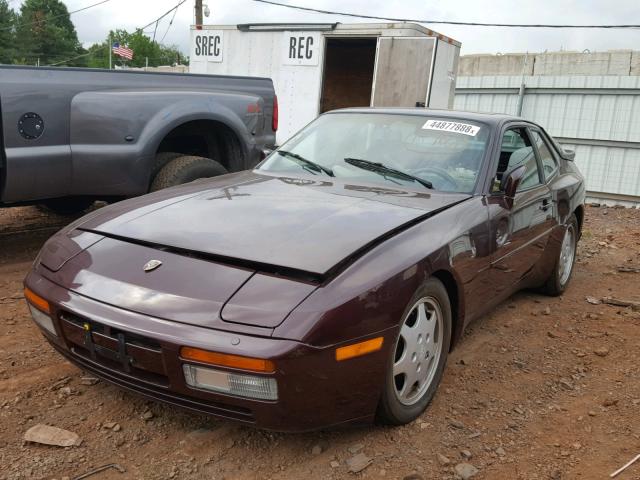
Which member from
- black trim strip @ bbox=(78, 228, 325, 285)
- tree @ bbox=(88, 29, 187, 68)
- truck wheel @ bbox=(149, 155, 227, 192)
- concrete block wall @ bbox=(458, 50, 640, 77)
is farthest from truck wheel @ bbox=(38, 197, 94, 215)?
tree @ bbox=(88, 29, 187, 68)

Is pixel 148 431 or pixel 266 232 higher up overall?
pixel 266 232

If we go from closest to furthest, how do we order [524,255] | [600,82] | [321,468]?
[321,468] < [524,255] < [600,82]

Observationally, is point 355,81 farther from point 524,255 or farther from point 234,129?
point 524,255

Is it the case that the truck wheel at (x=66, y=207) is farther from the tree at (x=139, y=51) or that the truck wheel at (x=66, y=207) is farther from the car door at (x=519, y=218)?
the tree at (x=139, y=51)

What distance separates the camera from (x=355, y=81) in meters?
13.0

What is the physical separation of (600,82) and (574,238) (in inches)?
369

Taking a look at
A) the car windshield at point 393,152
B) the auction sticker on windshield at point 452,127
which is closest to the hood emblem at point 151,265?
the car windshield at point 393,152

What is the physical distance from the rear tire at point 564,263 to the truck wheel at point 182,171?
2.82 m

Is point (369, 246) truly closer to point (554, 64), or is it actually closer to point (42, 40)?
point (554, 64)

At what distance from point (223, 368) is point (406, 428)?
99 centimetres

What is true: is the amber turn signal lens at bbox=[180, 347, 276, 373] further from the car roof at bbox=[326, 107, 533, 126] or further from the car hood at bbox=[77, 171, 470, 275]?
the car roof at bbox=[326, 107, 533, 126]

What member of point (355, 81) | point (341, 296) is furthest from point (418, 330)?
point (355, 81)

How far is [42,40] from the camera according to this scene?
217ft

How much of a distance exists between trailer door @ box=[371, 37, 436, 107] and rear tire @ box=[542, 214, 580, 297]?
5.07m
